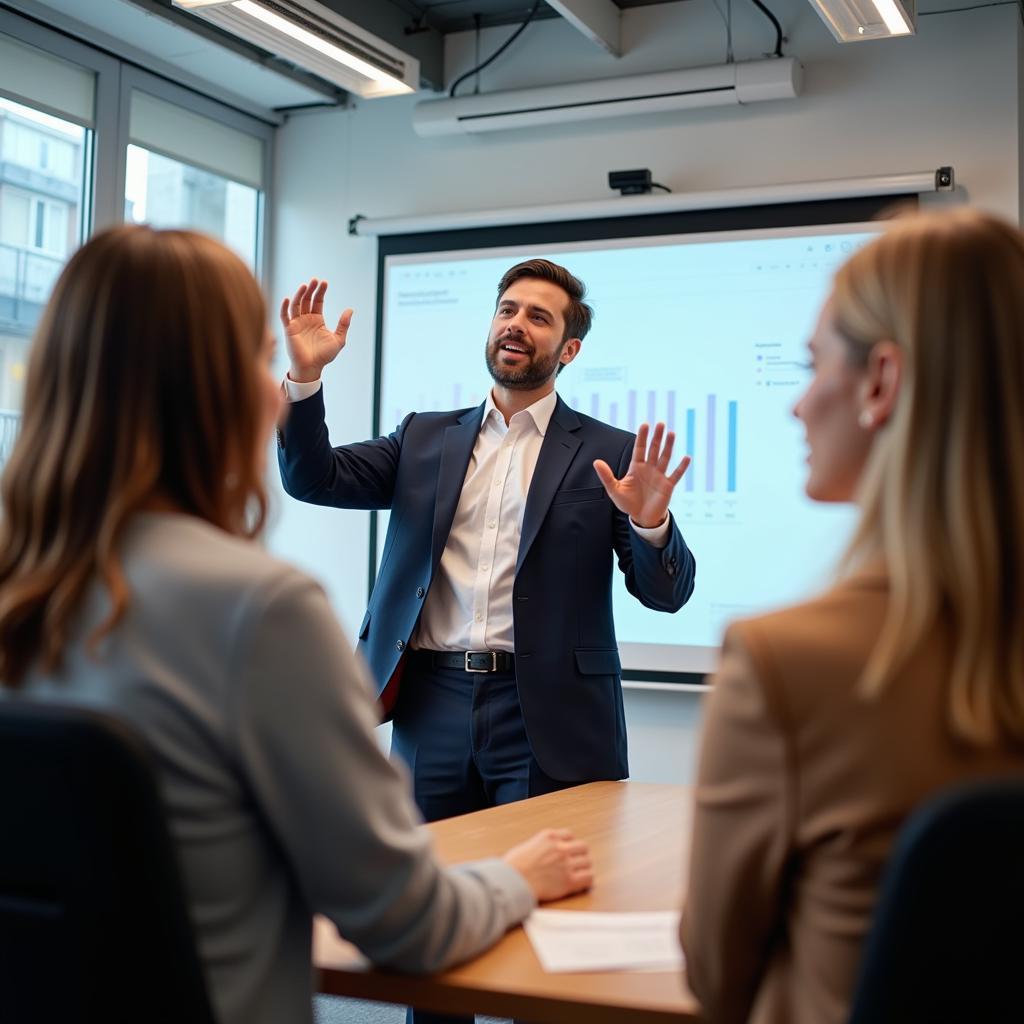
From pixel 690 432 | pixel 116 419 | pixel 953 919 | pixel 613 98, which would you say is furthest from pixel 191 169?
pixel 953 919

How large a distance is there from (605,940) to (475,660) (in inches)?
53.7

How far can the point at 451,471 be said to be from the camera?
2957 millimetres

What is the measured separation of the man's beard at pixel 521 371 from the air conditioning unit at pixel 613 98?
5.62 ft

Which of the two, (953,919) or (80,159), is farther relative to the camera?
(80,159)

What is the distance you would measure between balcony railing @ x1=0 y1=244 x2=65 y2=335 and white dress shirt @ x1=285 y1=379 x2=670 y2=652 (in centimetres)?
171

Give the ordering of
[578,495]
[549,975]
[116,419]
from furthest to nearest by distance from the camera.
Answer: [578,495]
[549,975]
[116,419]

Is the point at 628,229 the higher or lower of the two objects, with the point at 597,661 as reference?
higher

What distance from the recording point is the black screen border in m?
4.25

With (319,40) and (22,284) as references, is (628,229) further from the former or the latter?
(22,284)

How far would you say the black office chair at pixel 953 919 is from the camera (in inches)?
33.3

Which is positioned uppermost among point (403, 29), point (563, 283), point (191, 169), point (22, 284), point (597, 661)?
point (403, 29)

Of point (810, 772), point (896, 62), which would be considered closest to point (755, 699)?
point (810, 772)

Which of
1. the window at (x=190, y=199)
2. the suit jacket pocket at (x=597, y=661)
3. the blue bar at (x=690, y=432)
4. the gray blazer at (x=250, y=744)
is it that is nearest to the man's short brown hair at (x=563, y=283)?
the suit jacket pocket at (x=597, y=661)

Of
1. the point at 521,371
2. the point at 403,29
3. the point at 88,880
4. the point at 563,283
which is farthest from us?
the point at 403,29
